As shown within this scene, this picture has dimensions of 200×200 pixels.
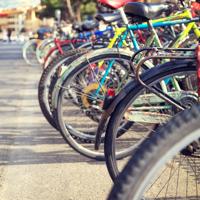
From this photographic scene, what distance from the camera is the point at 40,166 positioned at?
4125 millimetres

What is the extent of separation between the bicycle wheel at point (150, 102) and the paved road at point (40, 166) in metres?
0.52

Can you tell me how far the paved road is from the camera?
11.7ft

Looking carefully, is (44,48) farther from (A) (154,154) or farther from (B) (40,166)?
(A) (154,154)

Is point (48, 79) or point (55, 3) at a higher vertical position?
point (48, 79)

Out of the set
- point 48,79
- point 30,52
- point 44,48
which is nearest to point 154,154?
point 48,79

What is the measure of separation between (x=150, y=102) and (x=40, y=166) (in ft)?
4.12

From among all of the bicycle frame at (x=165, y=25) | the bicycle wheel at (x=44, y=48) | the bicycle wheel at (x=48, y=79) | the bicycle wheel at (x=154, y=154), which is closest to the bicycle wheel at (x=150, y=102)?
the bicycle frame at (x=165, y=25)

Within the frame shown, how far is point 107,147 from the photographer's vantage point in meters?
3.01

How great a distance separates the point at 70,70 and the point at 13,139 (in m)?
1.45

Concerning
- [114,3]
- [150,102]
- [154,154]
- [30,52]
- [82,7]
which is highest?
[154,154]

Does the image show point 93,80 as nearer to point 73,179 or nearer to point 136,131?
point 136,131

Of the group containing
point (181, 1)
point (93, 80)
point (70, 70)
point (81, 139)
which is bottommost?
point (81, 139)

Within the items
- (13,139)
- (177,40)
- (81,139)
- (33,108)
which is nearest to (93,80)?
(81,139)

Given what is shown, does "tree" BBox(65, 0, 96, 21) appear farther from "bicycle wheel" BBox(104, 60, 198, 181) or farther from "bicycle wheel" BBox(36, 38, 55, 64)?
"bicycle wheel" BBox(104, 60, 198, 181)
